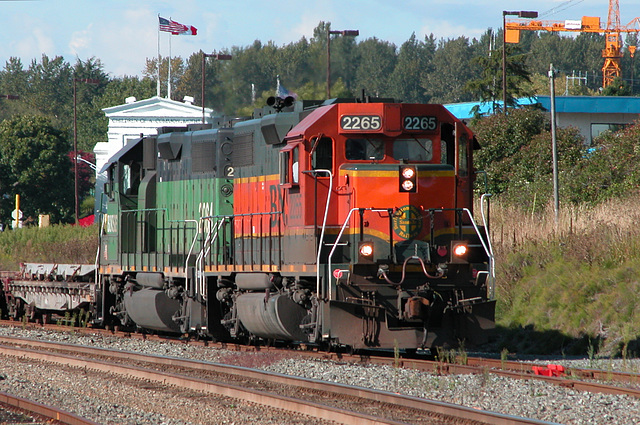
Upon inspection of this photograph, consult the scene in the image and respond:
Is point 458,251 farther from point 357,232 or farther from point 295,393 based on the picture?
point 295,393

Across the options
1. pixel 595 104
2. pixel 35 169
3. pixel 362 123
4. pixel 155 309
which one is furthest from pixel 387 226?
pixel 35 169

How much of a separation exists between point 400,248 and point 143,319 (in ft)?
20.2

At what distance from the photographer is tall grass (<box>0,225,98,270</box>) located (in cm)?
3253

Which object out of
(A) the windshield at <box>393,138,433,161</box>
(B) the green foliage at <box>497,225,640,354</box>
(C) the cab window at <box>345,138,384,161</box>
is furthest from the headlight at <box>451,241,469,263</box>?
(B) the green foliage at <box>497,225,640,354</box>

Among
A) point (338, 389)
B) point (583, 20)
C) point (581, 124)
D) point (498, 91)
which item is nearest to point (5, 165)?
point (498, 91)

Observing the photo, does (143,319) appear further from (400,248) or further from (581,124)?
(581,124)

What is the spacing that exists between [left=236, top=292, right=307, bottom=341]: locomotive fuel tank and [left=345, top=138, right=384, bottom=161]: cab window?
2.10 m

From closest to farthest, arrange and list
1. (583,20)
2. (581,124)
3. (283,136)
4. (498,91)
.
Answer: (283,136)
(498,91)
(581,124)
(583,20)

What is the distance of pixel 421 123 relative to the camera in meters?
11.3

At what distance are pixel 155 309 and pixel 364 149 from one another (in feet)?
17.7

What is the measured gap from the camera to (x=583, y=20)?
9562 cm

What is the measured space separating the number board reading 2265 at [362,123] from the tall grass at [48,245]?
71.0 feet

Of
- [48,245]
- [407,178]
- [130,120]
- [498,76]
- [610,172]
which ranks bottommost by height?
[48,245]

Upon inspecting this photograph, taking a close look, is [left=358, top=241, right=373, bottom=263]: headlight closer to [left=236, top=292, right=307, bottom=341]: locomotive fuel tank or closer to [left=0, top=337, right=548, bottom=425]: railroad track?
[left=236, top=292, right=307, bottom=341]: locomotive fuel tank
